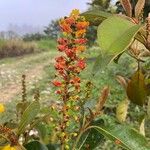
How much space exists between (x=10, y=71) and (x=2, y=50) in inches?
218

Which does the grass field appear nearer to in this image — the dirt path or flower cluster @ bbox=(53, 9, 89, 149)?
the dirt path

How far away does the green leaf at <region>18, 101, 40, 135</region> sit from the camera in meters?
1.00

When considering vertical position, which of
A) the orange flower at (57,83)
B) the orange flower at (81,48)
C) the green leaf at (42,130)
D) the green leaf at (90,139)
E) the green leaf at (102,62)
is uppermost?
the green leaf at (102,62)

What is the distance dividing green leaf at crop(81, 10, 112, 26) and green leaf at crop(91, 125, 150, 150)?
22cm

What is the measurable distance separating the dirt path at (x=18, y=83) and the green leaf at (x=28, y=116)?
28.2 ft

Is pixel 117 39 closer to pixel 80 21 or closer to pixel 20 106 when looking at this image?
pixel 80 21

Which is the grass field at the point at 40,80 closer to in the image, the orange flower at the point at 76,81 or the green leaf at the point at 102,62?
the orange flower at the point at 76,81

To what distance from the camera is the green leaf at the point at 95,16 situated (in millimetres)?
1053

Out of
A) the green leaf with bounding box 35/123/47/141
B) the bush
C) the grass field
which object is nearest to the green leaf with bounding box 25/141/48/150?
the green leaf with bounding box 35/123/47/141

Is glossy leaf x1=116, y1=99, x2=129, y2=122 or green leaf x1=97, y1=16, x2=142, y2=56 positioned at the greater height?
green leaf x1=97, y1=16, x2=142, y2=56

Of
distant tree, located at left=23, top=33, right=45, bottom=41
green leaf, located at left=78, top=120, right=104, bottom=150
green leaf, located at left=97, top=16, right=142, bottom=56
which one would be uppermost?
green leaf, located at left=97, top=16, right=142, bottom=56

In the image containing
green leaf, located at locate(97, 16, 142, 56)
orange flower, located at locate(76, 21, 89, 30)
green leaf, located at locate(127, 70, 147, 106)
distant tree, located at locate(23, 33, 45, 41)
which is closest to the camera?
green leaf, located at locate(97, 16, 142, 56)

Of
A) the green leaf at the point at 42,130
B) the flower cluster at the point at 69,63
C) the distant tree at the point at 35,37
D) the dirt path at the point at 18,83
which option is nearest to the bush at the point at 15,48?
the distant tree at the point at 35,37

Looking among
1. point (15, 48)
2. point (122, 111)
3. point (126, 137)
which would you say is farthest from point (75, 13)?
point (15, 48)
